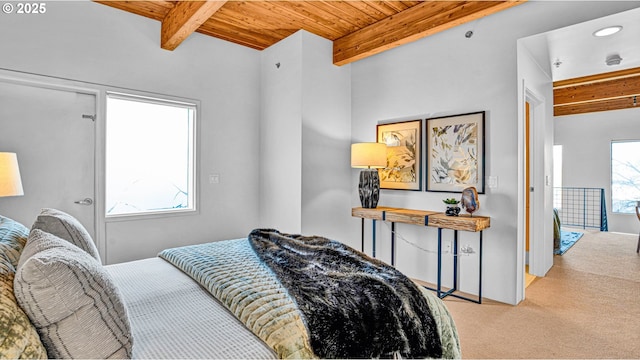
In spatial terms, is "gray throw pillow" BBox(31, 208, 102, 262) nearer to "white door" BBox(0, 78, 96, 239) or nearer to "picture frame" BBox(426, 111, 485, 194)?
"white door" BBox(0, 78, 96, 239)

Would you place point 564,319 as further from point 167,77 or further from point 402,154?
point 167,77

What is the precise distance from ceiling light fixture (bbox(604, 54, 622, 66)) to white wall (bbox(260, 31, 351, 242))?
266cm

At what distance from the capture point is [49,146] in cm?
284

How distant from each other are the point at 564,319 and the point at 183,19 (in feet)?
13.0

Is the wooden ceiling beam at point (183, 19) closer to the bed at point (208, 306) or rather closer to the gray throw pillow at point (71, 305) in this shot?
the bed at point (208, 306)

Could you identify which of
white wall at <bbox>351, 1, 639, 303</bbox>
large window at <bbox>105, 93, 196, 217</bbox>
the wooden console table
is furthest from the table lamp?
large window at <bbox>105, 93, 196, 217</bbox>

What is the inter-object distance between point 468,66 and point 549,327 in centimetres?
228

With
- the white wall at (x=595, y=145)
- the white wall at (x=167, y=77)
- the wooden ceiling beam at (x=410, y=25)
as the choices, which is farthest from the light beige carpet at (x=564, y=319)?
the white wall at (x=595, y=145)

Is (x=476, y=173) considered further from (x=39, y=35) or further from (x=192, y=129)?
(x=39, y=35)

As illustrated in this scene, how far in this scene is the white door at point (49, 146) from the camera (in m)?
2.68

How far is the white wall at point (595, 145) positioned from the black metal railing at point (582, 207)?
154mm

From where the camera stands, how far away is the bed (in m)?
0.87

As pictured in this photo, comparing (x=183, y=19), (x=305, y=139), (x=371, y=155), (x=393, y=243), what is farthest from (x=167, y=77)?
(x=393, y=243)

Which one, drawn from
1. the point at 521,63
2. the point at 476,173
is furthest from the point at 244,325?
the point at 521,63
